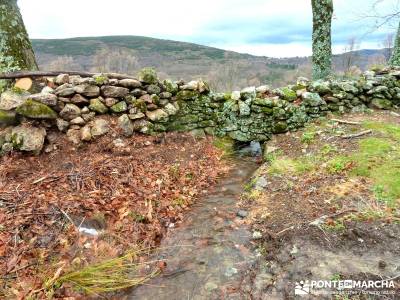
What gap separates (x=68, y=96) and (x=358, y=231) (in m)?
5.61

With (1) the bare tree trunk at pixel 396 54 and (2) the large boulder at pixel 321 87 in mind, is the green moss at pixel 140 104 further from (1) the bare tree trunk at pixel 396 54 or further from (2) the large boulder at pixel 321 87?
(1) the bare tree trunk at pixel 396 54

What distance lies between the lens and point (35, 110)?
6027mm

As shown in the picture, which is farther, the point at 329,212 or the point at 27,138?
the point at 27,138

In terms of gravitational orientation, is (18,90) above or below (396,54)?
below

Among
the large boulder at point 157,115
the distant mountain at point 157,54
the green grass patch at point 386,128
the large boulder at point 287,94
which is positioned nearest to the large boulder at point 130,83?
the large boulder at point 157,115

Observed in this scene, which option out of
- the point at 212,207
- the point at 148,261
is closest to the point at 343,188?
the point at 212,207

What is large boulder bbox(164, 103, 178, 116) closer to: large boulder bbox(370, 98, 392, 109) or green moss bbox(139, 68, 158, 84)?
green moss bbox(139, 68, 158, 84)

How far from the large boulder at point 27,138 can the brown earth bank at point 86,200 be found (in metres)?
0.16

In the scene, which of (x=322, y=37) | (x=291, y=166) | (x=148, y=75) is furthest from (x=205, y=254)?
(x=322, y=37)

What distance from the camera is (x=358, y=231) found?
3910 mm

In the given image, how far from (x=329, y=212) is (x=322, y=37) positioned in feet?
21.9

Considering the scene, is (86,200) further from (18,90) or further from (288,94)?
(288,94)

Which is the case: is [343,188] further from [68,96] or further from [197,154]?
[68,96]

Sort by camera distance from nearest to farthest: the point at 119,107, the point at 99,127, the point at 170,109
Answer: the point at 99,127 → the point at 119,107 → the point at 170,109
